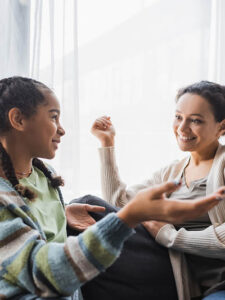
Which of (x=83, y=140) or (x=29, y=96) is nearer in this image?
(x=29, y=96)

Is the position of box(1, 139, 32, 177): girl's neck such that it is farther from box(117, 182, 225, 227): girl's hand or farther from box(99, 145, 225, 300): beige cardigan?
box(99, 145, 225, 300): beige cardigan

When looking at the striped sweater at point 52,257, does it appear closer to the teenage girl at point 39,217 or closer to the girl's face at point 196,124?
the teenage girl at point 39,217

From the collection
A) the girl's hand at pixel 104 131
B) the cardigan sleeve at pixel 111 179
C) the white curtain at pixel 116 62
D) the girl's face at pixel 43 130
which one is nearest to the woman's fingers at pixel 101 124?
the girl's hand at pixel 104 131

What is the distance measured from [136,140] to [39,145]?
3.61 feet

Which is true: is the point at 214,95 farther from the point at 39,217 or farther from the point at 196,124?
the point at 39,217

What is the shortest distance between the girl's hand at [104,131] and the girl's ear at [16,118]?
23.7 inches

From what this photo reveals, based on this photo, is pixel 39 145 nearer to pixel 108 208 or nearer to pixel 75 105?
pixel 108 208

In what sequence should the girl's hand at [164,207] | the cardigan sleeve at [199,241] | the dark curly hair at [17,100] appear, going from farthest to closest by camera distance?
the cardigan sleeve at [199,241] → the dark curly hair at [17,100] → the girl's hand at [164,207]

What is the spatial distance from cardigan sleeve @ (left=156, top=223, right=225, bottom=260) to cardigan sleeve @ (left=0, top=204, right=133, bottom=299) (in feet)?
1.67

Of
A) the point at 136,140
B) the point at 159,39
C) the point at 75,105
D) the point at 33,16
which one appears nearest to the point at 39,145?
the point at 75,105

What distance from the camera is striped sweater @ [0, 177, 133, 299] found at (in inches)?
24.7

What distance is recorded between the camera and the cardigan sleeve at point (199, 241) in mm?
1054

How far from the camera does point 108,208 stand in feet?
3.82

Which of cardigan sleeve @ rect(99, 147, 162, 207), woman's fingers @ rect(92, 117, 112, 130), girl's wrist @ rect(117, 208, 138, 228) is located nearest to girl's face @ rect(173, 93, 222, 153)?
cardigan sleeve @ rect(99, 147, 162, 207)
